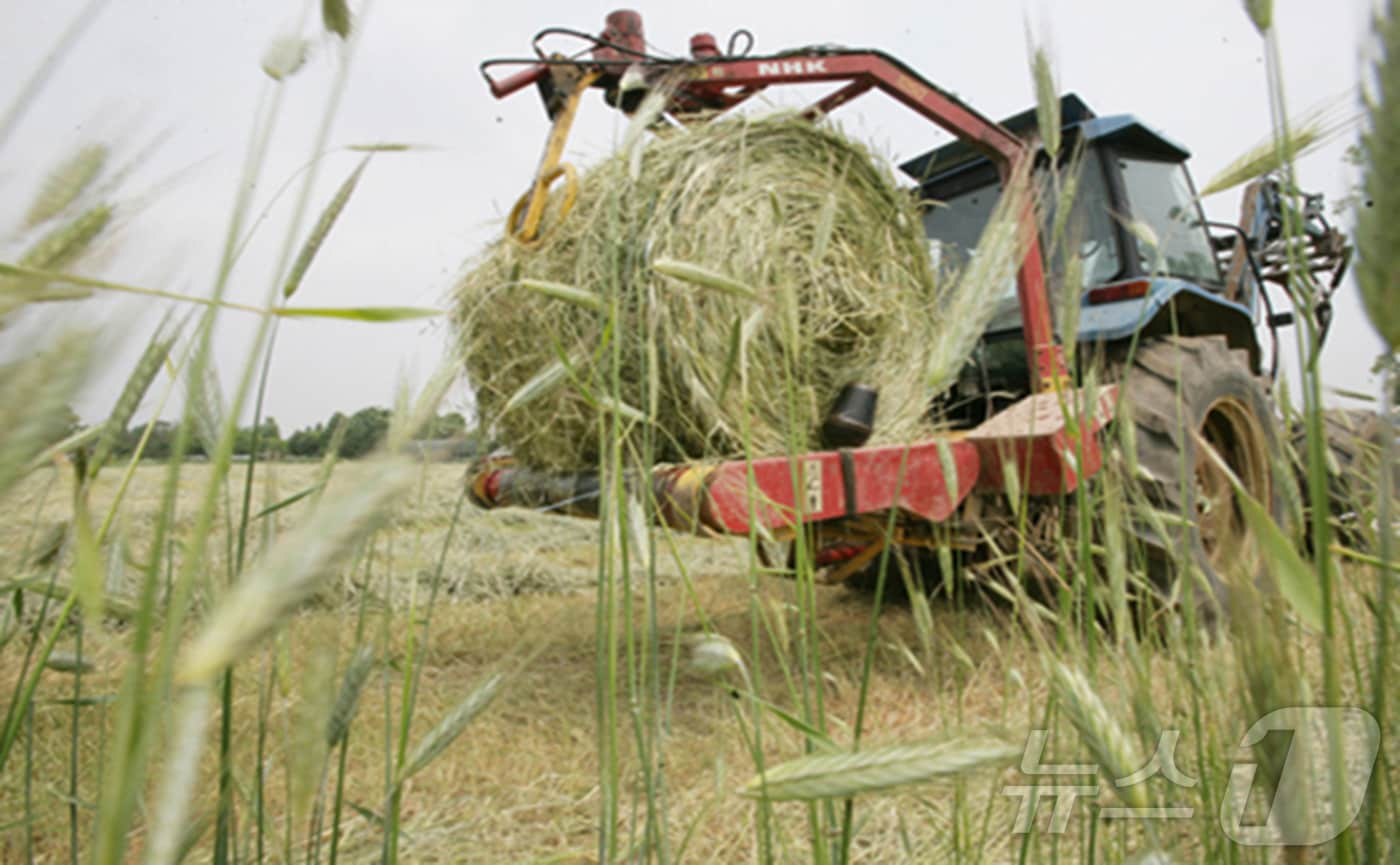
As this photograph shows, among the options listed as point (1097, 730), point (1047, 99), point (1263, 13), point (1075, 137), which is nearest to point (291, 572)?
point (1097, 730)

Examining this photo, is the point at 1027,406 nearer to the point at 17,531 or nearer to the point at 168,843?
the point at 17,531

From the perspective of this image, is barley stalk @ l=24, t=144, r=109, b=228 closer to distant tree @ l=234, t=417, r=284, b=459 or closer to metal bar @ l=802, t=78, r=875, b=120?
distant tree @ l=234, t=417, r=284, b=459

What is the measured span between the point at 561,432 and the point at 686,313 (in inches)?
24.7

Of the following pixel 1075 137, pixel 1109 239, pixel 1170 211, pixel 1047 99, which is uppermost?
pixel 1075 137

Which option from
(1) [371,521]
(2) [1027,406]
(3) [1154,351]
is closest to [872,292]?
(2) [1027,406]

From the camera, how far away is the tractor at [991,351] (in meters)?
1.99

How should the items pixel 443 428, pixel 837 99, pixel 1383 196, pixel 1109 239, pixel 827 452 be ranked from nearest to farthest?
pixel 1383 196, pixel 443 428, pixel 827 452, pixel 837 99, pixel 1109 239

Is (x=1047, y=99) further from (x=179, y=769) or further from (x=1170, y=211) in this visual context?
(x=1170, y=211)

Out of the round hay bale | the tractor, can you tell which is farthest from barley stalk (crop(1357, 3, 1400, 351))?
the round hay bale

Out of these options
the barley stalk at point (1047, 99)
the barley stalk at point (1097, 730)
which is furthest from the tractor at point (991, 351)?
the barley stalk at point (1097, 730)

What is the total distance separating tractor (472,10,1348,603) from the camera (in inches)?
78.5

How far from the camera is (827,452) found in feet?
6.93

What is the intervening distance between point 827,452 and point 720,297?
0.52 m

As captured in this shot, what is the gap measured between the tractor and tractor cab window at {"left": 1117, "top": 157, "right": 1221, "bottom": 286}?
12mm
